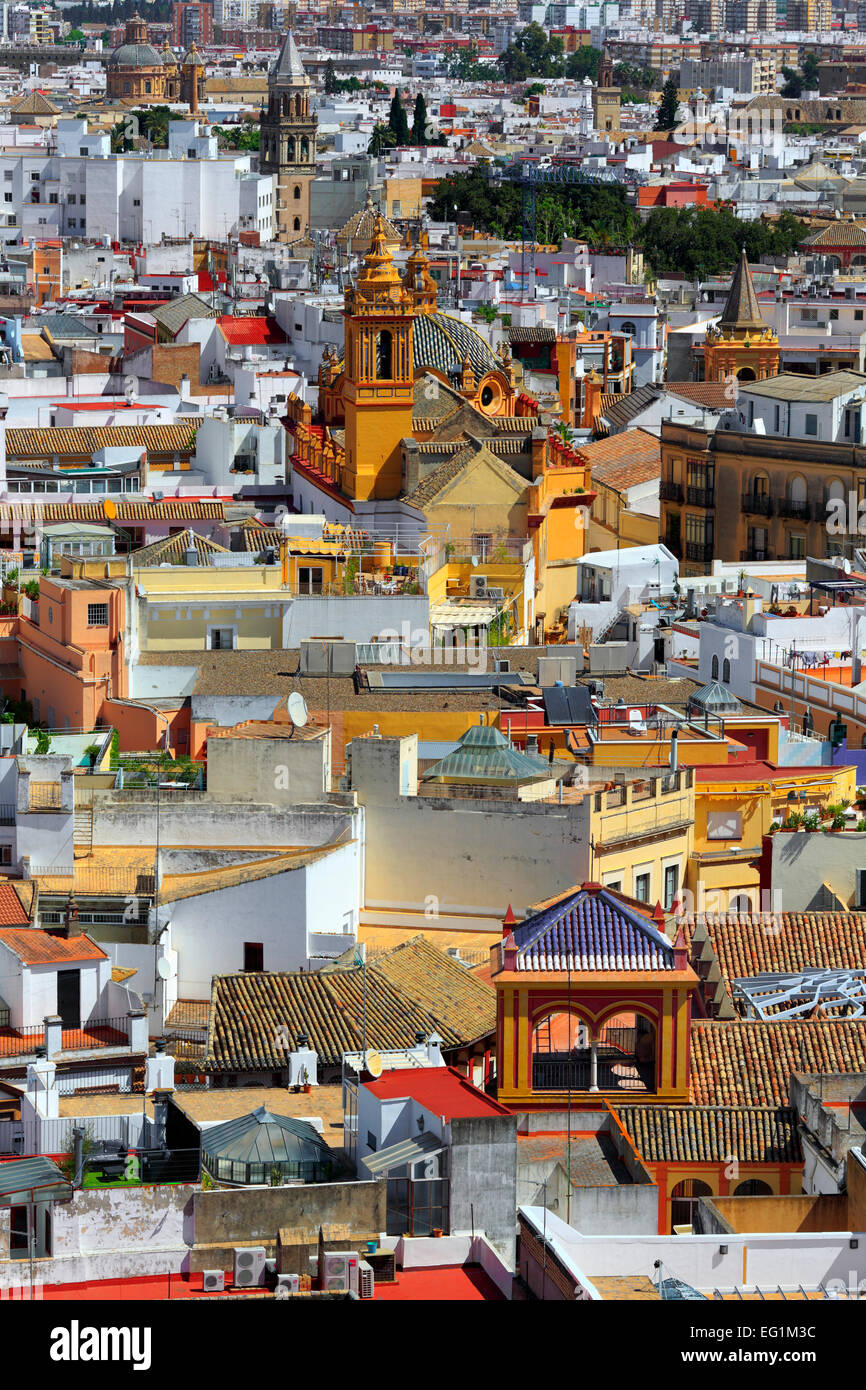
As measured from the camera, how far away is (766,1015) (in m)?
21.4

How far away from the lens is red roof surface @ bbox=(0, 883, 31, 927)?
2378cm

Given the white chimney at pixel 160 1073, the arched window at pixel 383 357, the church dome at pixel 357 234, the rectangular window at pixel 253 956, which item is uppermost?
the arched window at pixel 383 357

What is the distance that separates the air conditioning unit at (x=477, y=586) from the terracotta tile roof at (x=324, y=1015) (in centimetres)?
1295

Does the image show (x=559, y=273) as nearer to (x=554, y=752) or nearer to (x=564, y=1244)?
(x=554, y=752)

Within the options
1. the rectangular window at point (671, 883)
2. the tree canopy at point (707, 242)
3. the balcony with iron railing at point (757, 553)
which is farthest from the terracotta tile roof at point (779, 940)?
the tree canopy at point (707, 242)

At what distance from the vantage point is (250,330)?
59750mm

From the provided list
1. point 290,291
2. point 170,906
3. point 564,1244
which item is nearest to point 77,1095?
point 170,906

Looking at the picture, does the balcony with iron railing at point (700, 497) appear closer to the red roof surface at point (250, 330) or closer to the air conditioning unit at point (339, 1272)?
the red roof surface at point (250, 330)

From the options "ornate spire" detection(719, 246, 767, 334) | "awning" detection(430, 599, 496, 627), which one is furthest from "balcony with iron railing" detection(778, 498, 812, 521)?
"awning" detection(430, 599, 496, 627)

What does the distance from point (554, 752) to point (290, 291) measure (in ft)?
126

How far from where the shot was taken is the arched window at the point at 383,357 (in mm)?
39781

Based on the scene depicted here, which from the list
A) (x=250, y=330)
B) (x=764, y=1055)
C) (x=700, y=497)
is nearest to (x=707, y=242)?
(x=250, y=330)

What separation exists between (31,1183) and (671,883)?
9184 millimetres

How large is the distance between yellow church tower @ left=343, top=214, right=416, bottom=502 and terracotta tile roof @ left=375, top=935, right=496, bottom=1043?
1675 centimetres
